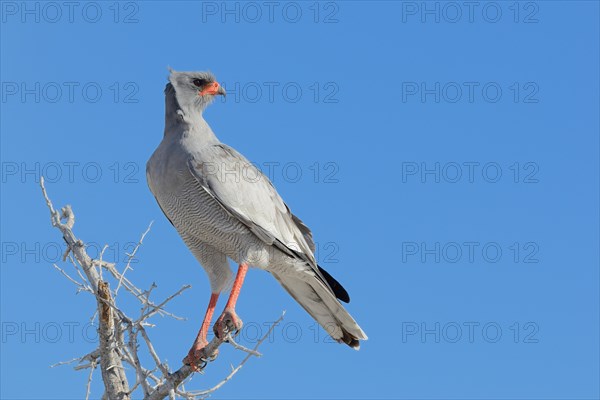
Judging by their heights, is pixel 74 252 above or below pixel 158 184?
below

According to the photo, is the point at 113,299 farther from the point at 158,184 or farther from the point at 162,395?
the point at 158,184

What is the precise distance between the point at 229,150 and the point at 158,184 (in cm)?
Answer: 70

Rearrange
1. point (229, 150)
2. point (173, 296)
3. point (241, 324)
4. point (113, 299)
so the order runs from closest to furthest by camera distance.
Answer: point (173, 296), point (113, 299), point (241, 324), point (229, 150)

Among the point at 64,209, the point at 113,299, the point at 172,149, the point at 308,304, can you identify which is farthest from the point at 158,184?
the point at 308,304

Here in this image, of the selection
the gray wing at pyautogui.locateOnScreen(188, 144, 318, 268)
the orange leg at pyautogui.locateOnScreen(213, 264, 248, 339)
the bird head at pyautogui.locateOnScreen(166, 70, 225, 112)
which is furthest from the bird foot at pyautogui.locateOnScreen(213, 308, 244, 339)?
the bird head at pyautogui.locateOnScreen(166, 70, 225, 112)

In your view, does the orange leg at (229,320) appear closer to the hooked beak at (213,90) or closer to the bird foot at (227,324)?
the bird foot at (227,324)

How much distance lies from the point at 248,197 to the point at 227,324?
1095mm

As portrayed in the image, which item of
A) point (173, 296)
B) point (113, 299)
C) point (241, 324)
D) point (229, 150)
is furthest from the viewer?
point (229, 150)

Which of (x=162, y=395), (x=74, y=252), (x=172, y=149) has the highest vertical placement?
(x=172, y=149)

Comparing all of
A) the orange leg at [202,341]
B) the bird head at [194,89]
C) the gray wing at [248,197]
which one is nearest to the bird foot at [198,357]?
the orange leg at [202,341]

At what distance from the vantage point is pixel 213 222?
6680 millimetres

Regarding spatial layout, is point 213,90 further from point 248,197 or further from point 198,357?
point 198,357

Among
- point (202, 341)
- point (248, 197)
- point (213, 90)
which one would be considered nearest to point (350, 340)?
point (202, 341)

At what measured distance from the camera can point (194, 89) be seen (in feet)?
23.8
